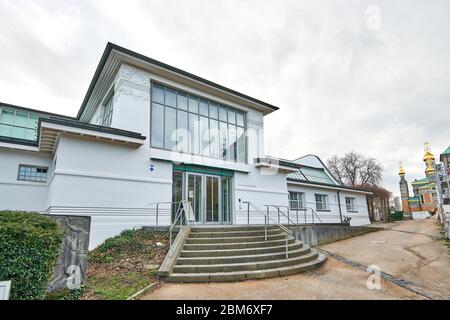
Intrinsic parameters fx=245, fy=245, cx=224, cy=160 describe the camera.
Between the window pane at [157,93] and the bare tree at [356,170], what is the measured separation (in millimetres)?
34955

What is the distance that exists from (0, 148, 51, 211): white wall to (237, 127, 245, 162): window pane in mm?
9289

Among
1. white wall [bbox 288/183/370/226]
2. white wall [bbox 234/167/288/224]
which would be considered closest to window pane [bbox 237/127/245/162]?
white wall [bbox 234/167/288/224]

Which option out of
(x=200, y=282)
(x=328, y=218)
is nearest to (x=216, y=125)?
(x=200, y=282)

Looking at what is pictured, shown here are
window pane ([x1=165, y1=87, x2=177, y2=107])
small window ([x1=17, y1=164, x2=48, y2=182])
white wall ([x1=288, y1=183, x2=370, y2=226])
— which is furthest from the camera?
white wall ([x1=288, y1=183, x2=370, y2=226])

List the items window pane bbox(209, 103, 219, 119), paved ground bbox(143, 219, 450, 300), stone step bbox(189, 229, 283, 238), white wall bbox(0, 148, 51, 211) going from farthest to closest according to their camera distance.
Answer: window pane bbox(209, 103, 219, 119)
white wall bbox(0, 148, 51, 211)
stone step bbox(189, 229, 283, 238)
paved ground bbox(143, 219, 450, 300)

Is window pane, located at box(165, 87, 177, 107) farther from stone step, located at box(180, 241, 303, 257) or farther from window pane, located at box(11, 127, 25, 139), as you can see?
window pane, located at box(11, 127, 25, 139)

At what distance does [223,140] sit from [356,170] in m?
33.9

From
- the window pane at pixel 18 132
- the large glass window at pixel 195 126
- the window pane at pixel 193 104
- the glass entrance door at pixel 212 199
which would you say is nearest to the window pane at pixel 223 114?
the large glass window at pixel 195 126

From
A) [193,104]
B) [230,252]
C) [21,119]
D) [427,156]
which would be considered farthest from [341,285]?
[427,156]

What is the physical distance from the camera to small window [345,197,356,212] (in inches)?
840

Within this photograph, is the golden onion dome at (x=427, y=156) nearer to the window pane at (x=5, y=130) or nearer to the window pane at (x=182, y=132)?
the window pane at (x=182, y=132)

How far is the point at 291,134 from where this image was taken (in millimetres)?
26250

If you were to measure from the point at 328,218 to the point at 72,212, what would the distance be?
56.6ft
